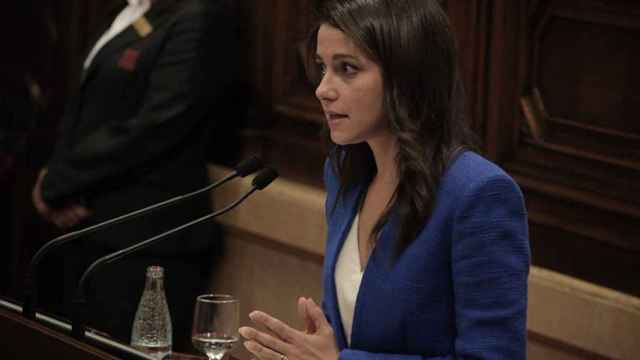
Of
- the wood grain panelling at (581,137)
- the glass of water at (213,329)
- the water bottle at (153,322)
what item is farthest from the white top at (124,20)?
the glass of water at (213,329)

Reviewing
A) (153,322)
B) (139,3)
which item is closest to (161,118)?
(139,3)

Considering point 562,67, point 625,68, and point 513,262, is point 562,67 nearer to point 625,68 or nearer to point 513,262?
point 625,68

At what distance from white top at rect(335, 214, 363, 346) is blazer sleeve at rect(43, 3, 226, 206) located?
1.63 metres

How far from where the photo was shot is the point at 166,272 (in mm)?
3992

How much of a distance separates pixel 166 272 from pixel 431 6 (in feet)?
6.63

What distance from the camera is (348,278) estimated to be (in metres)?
2.34

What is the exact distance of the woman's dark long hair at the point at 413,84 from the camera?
2.16 metres

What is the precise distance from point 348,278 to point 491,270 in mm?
335

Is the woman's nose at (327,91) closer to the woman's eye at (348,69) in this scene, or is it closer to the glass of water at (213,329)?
the woman's eye at (348,69)

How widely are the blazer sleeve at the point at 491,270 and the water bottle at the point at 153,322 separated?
697 mm

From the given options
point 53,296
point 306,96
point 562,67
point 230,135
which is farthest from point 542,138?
point 53,296

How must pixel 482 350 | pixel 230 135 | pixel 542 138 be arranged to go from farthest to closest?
1. pixel 230 135
2. pixel 542 138
3. pixel 482 350

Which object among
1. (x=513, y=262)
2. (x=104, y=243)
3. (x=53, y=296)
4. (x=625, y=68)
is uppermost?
(x=625, y=68)

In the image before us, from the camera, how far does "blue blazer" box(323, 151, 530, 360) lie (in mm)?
2107
